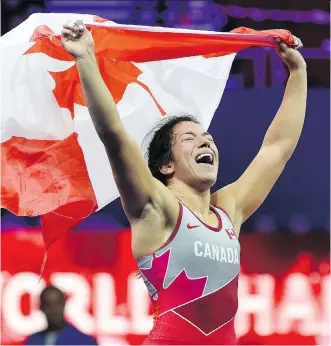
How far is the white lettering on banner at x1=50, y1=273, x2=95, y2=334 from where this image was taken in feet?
23.7

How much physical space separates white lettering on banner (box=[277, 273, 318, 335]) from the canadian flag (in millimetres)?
3730

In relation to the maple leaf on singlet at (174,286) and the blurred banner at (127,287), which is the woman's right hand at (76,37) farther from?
the blurred banner at (127,287)

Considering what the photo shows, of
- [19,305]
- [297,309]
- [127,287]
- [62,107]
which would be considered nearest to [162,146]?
[62,107]

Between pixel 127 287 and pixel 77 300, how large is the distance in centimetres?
39

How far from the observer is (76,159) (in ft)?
12.8

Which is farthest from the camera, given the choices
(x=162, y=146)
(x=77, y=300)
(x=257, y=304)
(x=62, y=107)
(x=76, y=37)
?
(x=257, y=304)

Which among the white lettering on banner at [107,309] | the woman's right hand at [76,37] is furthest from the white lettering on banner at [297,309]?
the woman's right hand at [76,37]

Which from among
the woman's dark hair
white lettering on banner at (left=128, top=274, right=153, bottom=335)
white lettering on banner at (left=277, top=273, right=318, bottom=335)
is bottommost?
white lettering on banner at (left=277, top=273, right=318, bottom=335)

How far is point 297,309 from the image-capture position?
7.48 m

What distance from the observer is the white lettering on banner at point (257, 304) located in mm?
7395

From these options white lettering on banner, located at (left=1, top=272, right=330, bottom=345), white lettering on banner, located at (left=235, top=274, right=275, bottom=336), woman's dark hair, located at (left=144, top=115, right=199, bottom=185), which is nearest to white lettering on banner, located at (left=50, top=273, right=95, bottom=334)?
white lettering on banner, located at (left=1, top=272, right=330, bottom=345)

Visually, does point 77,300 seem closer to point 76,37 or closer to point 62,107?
point 62,107

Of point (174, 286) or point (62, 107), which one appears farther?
point (62, 107)

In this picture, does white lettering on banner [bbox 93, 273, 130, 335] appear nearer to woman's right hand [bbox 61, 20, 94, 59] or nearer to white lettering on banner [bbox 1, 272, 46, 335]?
white lettering on banner [bbox 1, 272, 46, 335]
